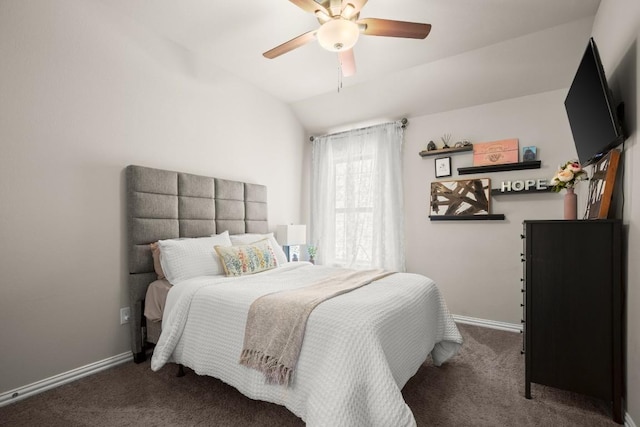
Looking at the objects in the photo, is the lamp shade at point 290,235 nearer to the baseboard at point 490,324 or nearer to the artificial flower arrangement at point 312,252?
the artificial flower arrangement at point 312,252

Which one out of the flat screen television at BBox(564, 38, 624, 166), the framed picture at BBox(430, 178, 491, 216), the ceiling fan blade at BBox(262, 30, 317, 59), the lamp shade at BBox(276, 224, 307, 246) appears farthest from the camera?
the lamp shade at BBox(276, 224, 307, 246)

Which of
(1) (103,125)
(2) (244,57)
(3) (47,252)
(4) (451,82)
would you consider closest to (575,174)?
(4) (451,82)

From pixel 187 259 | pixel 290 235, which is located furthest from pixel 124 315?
pixel 290 235

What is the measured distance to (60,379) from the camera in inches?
85.2

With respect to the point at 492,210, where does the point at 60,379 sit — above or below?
below

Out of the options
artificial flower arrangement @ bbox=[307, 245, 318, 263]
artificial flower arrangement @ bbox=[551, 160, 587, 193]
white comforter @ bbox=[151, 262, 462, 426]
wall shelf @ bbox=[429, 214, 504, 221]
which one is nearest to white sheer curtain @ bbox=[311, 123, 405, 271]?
artificial flower arrangement @ bbox=[307, 245, 318, 263]

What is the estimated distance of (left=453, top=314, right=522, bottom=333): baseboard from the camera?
326 centimetres

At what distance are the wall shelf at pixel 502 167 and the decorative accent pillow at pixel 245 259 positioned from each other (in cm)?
234

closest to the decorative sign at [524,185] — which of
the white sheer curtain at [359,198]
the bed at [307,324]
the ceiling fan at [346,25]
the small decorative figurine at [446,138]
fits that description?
the small decorative figurine at [446,138]

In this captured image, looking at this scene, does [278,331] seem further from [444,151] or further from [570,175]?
[444,151]

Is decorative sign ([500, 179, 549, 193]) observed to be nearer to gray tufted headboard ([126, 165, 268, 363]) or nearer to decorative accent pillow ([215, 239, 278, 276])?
decorative accent pillow ([215, 239, 278, 276])

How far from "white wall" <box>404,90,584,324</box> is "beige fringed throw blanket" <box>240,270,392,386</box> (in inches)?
86.7

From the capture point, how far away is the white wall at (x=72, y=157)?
201 cm

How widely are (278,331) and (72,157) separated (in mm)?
1973
